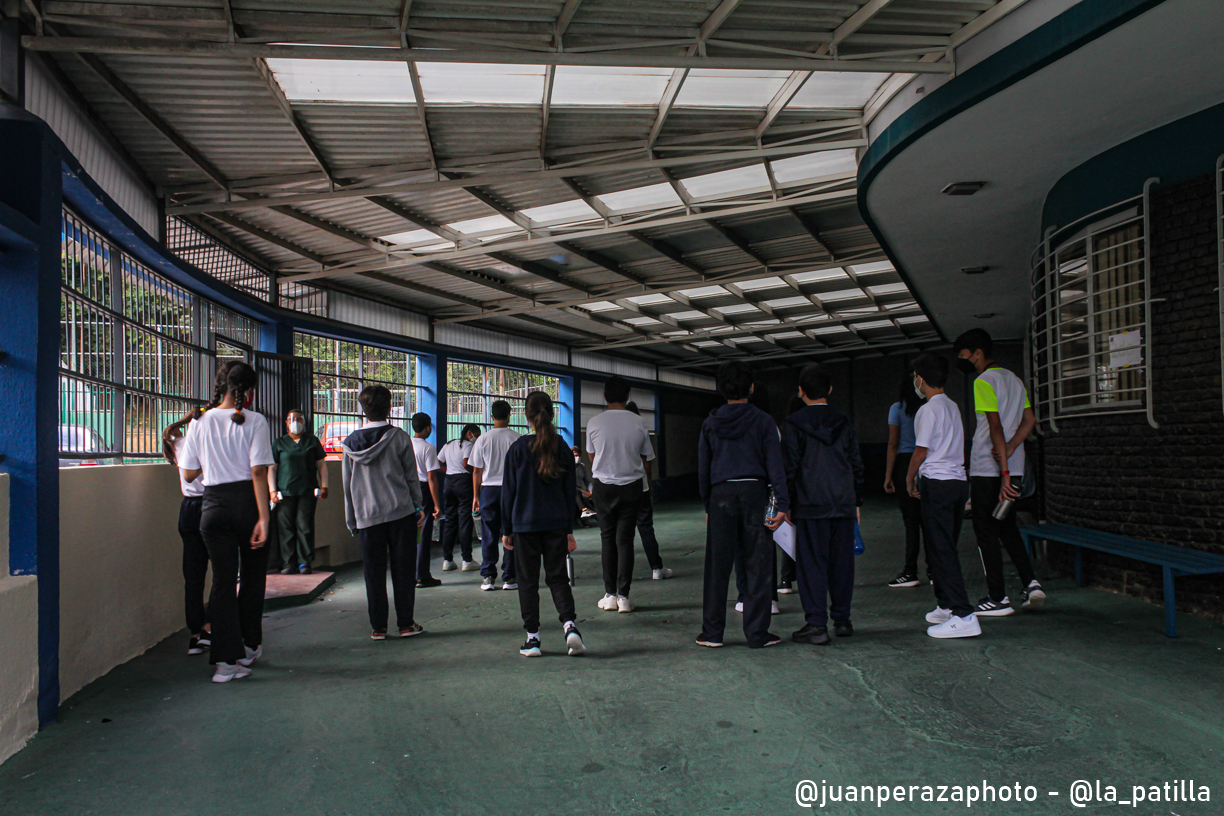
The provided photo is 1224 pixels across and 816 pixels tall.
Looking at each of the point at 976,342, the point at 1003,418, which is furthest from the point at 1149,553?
the point at 976,342

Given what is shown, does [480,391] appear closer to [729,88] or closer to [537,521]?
[729,88]

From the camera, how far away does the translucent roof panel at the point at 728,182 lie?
25.1 feet

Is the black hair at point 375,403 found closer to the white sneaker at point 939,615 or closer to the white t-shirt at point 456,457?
the white t-shirt at point 456,457

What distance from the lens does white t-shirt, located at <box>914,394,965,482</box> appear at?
4918mm

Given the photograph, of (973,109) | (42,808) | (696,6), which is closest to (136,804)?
(42,808)

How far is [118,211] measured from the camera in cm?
536

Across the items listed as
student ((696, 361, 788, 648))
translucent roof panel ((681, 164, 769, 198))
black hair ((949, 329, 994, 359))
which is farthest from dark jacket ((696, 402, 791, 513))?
translucent roof panel ((681, 164, 769, 198))

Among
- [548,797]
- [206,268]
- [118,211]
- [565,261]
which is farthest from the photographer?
[565,261]

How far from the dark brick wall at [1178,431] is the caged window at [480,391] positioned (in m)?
8.93

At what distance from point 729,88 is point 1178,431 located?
3.88 metres

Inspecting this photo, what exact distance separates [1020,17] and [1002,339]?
1236 centimetres

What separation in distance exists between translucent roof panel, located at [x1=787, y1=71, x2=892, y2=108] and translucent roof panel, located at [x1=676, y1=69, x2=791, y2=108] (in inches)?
9.4

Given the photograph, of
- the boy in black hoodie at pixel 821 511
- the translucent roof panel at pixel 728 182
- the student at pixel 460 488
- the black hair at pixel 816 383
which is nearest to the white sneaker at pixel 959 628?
the boy in black hoodie at pixel 821 511

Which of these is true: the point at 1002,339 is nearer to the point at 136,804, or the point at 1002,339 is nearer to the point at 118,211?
the point at 118,211
